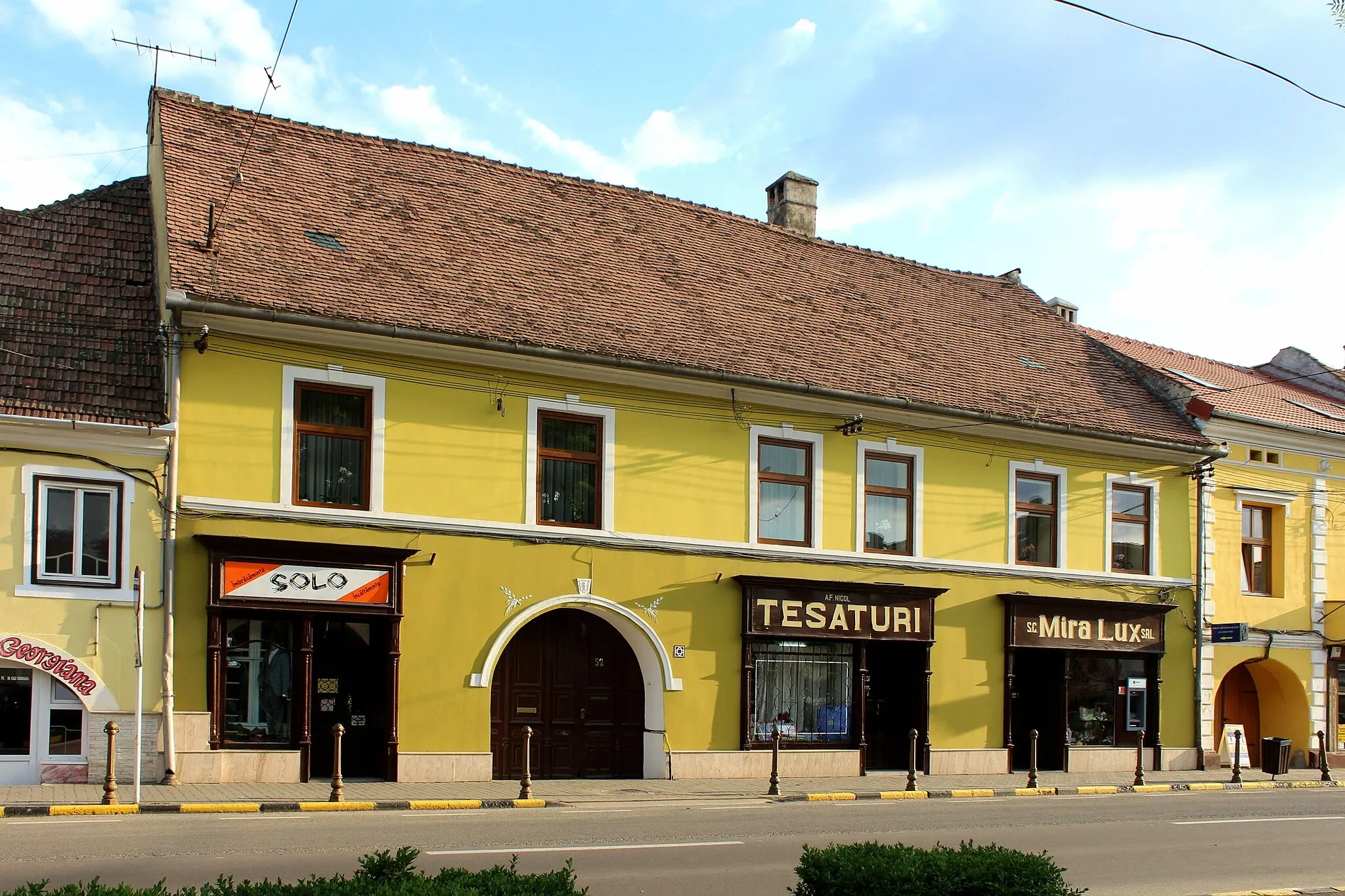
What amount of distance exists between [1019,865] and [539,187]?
739 inches

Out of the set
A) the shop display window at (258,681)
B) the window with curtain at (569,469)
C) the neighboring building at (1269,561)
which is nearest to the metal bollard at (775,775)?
the window with curtain at (569,469)

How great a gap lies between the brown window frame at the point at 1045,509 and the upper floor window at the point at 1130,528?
134 centimetres

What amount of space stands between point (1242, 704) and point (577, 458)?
54.4ft

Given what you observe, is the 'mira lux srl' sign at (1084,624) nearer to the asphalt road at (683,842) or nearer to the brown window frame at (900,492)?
the brown window frame at (900,492)

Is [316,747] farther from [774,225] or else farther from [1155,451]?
[1155,451]

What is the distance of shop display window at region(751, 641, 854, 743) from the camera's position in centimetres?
2150

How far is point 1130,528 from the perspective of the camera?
2567 cm

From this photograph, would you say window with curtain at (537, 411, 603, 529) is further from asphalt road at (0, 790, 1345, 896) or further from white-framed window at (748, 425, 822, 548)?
asphalt road at (0, 790, 1345, 896)

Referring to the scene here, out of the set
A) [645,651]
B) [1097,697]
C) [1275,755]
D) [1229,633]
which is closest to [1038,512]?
[1097,697]

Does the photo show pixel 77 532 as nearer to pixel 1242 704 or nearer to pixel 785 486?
pixel 785 486

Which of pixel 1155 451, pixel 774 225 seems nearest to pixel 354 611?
pixel 774 225

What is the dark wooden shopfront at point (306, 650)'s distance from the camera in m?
17.4

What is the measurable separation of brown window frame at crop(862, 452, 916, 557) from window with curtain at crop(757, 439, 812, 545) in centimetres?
115

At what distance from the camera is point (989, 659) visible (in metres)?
23.7
